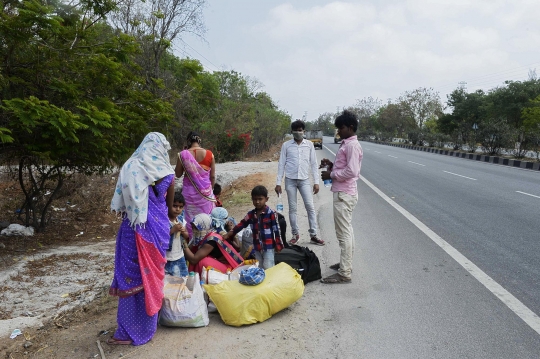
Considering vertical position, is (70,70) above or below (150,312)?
above

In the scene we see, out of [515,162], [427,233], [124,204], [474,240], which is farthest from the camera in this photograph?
[515,162]

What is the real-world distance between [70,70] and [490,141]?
28188mm

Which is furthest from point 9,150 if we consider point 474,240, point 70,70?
point 474,240

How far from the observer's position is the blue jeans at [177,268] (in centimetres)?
411

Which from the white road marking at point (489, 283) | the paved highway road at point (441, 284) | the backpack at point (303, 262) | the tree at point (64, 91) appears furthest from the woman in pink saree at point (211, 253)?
the white road marking at point (489, 283)

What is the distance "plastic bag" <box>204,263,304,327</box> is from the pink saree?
1.75 m

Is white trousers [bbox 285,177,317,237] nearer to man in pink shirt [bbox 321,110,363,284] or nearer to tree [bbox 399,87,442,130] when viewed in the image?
man in pink shirt [bbox 321,110,363,284]

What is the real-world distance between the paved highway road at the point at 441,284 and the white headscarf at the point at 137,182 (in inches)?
68.8

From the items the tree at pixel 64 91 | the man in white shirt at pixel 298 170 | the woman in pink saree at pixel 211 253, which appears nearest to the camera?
the woman in pink saree at pixel 211 253

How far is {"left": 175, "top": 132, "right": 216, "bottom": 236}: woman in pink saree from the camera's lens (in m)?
5.23

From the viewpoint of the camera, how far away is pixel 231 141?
75.9 ft

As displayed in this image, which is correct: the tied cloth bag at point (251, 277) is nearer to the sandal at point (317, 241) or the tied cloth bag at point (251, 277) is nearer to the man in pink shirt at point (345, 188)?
the man in pink shirt at point (345, 188)

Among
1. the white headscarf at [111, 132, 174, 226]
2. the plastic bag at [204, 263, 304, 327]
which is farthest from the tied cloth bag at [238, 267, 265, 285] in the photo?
the white headscarf at [111, 132, 174, 226]

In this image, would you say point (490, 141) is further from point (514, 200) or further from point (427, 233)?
point (427, 233)
